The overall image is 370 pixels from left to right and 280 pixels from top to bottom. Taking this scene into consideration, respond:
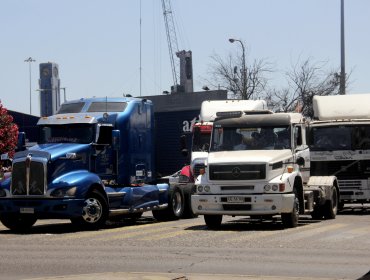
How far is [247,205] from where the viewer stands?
20.2m

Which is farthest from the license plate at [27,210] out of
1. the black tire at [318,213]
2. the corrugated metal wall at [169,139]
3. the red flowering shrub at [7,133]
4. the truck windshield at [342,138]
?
the corrugated metal wall at [169,139]

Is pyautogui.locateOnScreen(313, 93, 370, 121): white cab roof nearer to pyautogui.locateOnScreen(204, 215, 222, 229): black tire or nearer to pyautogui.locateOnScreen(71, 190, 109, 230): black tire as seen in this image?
pyautogui.locateOnScreen(204, 215, 222, 229): black tire

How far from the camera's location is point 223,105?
97.5 feet

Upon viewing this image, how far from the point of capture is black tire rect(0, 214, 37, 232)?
70.4 feet

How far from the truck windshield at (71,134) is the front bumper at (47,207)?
2104mm

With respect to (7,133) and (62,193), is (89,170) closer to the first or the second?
(62,193)

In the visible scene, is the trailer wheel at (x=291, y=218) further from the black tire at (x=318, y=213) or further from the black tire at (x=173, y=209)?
the black tire at (x=173, y=209)

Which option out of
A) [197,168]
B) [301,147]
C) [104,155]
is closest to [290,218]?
[301,147]

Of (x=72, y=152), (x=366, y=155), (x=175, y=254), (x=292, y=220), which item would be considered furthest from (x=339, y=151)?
(x=175, y=254)

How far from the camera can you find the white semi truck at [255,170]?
20.2 meters

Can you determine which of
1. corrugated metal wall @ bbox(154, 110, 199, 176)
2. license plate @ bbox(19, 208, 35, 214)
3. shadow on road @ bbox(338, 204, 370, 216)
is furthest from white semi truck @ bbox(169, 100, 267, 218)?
corrugated metal wall @ bbox(154, 110, 199, 176)

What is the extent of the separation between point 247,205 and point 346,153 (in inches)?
299

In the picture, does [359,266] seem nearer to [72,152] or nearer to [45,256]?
[45,256]

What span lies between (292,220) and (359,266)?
752cm
